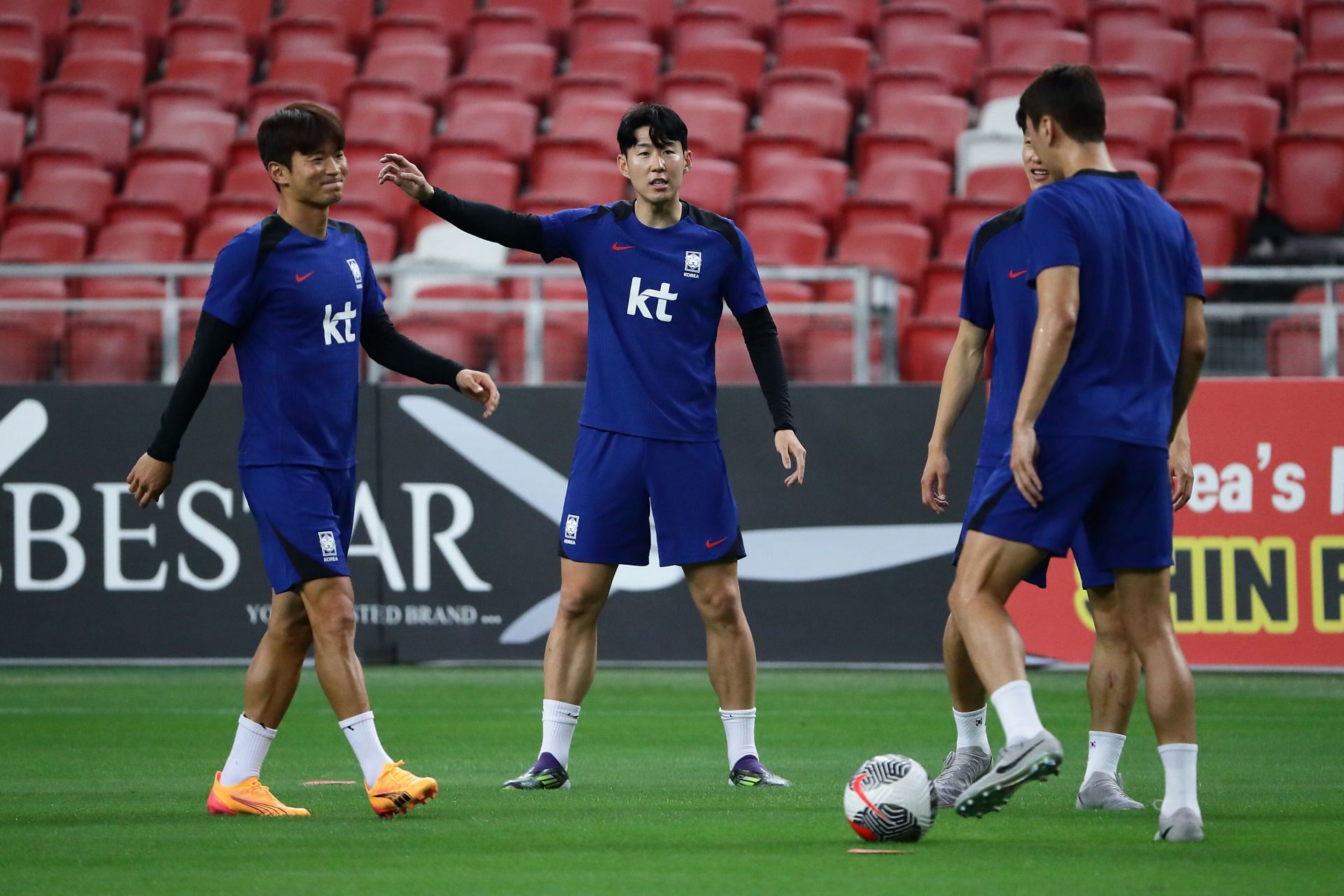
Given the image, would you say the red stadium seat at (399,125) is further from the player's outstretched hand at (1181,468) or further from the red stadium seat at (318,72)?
the player's outstretched hand at (1181,468)

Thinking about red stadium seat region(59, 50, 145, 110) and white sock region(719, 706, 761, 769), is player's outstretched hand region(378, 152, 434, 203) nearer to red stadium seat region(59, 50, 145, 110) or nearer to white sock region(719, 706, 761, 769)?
white sock region(719, 706, 761, 769)

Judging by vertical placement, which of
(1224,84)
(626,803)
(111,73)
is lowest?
(626,803)

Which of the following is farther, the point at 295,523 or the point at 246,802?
the point at 246,802

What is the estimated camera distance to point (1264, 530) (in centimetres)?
942

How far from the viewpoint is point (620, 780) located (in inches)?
245

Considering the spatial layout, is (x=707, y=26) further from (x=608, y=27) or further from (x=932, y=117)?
(x=932, y=117)

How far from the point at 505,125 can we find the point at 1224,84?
6146 millimetres

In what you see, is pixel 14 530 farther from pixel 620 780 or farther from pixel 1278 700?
pixel 1278 700

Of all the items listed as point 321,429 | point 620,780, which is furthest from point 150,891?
point 620,780

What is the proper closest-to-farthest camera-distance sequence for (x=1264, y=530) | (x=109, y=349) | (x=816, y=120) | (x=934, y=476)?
(x=934, y=476) < (x=1264, y=530) < (x=109, y=349) < (x=816, y=120)

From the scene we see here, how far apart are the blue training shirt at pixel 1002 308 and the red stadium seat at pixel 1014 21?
10711 millimetres

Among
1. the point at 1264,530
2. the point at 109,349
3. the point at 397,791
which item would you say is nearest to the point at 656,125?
the point at 397,791

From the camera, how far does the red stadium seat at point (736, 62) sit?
15867 millimetres

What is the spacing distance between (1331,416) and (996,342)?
4.78 meters
